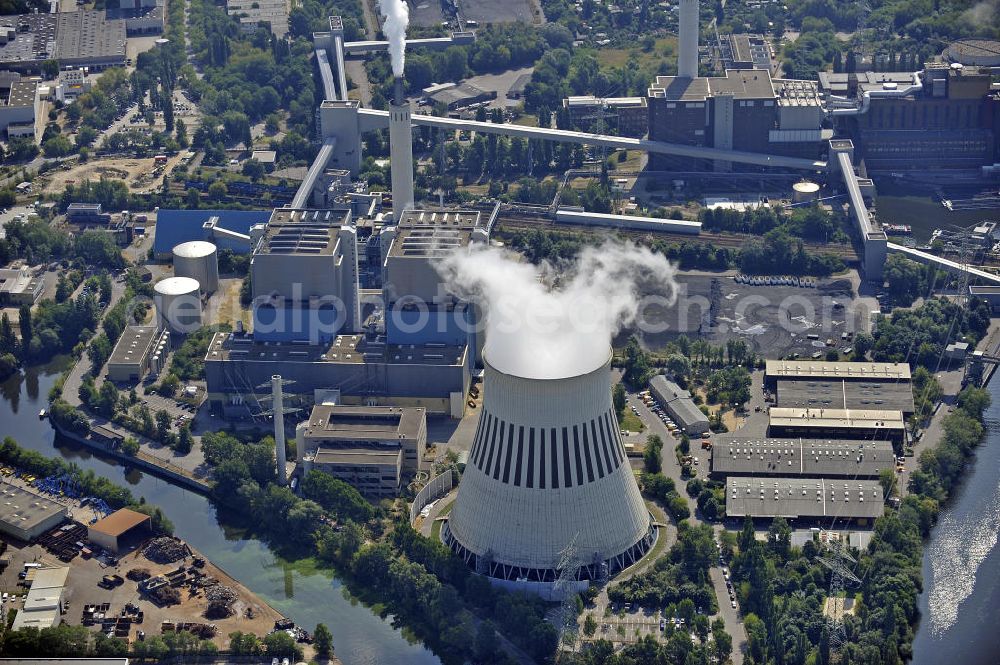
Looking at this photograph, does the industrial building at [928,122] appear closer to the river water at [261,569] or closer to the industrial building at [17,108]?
the industrial building at [17,108]

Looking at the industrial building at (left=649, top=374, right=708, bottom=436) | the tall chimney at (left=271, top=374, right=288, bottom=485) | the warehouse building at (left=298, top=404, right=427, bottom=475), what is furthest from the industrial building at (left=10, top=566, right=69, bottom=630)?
the industrial building at (left=649, top=374, right=708, bottom=436)

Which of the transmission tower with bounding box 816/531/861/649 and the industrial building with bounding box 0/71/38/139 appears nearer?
the transmission tower with bounding box 816/531/861/649

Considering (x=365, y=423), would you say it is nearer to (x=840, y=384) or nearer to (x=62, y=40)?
(x=840, y=384)

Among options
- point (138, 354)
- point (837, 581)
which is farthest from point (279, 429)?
point (837, 581)

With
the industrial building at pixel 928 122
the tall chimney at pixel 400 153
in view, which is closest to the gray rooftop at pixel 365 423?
the tall chimney at pixel 400 153

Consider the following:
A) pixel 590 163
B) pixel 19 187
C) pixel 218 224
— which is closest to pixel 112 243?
pixel 218 224

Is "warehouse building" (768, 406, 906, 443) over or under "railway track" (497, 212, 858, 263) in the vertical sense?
under

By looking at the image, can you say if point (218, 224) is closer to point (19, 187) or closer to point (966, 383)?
point (19, 187)

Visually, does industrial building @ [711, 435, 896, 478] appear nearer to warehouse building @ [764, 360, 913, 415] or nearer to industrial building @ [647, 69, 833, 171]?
warehouse building @ [764, 360, 913, 415]
